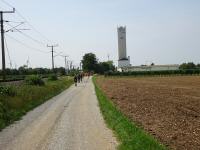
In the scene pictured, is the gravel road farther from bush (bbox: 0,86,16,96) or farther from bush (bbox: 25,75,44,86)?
bush (bbox: 25,75,44,86)

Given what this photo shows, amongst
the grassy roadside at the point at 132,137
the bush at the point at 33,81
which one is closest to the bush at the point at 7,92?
the grassy roadside at the point at 132,137

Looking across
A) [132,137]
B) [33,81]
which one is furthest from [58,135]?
[33,81]

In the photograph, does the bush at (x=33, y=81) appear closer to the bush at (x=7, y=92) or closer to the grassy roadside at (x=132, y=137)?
the bush at (x=7, y=92)

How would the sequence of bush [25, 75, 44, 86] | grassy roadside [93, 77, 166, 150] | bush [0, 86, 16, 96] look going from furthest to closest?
bush [25, 75, 44, 86]
bush [0, 86, 16, 96]
grassy roadside [93, 77, 166, 150]

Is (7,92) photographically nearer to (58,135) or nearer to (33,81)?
(58,135)

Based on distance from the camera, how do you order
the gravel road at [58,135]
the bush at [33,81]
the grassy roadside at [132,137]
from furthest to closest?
the bush at [33,81]
the gravel road at [58,135]
the grassy roadside at [132,137]

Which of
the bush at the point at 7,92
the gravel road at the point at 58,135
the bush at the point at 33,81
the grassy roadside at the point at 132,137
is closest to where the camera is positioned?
the grassy roadside at the point at 132,137

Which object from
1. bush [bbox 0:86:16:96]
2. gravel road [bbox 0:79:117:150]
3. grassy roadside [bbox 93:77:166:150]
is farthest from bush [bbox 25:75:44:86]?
grassy roadside [bbox 93:77:166:150]

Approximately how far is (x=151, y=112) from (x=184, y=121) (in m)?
4.44

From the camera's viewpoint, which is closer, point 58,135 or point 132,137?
point 132,137

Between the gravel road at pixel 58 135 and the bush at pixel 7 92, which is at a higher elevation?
the bush at pixel 7 92

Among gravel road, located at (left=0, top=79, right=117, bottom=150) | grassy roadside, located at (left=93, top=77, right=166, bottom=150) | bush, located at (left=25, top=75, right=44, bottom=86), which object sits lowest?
gravel road, located at (left=0, top=79, right=117, bottom=150)

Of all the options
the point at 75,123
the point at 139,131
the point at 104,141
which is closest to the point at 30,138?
the point at 104,141

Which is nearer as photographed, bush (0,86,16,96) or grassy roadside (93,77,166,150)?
grassy roadside (93,77,166,150)
